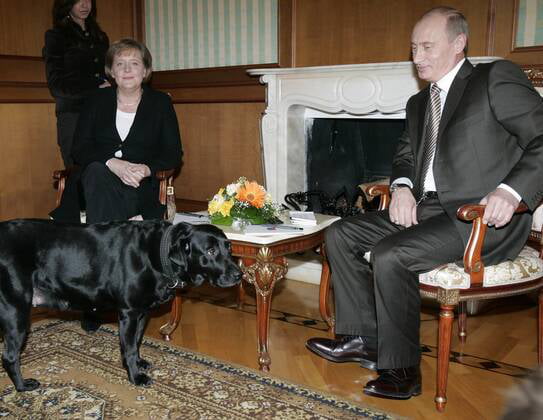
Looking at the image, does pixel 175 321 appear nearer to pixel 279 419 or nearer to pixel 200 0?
pixel 279 419

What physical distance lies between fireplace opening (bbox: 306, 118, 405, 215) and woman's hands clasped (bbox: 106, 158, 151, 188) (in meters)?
1.35

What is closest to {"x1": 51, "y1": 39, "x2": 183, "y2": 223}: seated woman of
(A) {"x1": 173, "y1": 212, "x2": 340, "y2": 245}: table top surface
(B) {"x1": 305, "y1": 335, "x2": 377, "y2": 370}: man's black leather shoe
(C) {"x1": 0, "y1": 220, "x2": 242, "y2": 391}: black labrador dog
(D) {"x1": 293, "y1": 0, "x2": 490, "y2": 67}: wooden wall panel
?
(A) {"x1": 173, "y1": 212, "x2": 340, "y2": 245}: table top surface

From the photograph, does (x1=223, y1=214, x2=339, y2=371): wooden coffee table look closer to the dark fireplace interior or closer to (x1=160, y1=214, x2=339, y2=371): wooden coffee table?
(x1=160, y1=214, x2=339, y2=371): wooden coffee table

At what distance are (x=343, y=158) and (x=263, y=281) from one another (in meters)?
1.88

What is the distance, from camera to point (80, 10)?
411 centimetres

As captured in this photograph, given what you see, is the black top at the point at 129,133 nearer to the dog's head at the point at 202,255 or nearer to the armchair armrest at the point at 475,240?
the dog's head at the point at 202,255

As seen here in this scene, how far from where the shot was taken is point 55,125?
4.78 meters

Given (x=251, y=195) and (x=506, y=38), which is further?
(x=506, y=38)

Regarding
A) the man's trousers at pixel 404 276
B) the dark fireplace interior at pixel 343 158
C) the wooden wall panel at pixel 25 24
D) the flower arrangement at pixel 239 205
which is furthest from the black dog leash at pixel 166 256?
the wooden wall panel at pixel 25 24

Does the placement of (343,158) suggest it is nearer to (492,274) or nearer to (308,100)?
(308,100)

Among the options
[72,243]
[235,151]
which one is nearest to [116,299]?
[72,243]

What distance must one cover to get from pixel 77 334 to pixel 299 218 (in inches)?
49.0

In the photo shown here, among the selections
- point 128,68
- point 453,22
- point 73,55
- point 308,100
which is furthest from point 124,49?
point 453,22

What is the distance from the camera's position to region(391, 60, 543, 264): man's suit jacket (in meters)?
2.28
